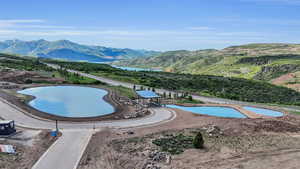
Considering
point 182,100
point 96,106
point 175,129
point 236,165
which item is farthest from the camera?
point 182,100

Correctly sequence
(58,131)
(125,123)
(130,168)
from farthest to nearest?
1. (125,123)
2. (58,131)
3. (130,168)

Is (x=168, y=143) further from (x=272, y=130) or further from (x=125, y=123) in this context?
(x=272, y=130)

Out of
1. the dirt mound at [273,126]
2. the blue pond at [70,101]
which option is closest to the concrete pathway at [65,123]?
the blue pond at [70,101]

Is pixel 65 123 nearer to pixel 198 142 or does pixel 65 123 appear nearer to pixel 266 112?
pixel 198 142

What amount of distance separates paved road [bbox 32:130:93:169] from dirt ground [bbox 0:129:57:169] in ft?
2.27

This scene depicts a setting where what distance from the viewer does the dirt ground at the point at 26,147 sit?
19.4m

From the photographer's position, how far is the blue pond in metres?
38.4

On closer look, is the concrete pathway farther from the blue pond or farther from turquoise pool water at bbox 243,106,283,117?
turquoise pool water at bbox 243,106,283,117

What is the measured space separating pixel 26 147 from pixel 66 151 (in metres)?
4.09

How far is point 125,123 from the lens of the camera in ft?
106

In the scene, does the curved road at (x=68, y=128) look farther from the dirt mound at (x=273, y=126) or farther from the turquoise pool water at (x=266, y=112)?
the turquoise pool water at (x=266, y=112)

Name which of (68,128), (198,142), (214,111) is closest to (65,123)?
(68,128)

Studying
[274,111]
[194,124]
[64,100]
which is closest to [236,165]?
[194,124]

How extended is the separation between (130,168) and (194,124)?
1527 cm
